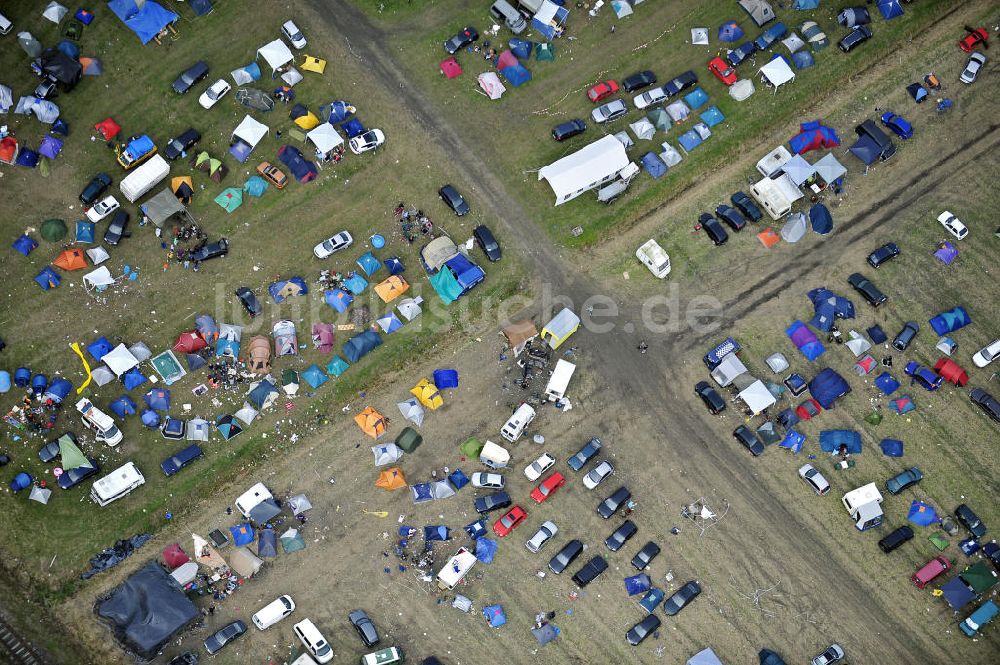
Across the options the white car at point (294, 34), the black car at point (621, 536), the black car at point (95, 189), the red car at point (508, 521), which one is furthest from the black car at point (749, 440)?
the black car at point (95, 189)

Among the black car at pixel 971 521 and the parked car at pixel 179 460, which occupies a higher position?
the black car at pixel 971 521

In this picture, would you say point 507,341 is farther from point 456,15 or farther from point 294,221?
point 456,15

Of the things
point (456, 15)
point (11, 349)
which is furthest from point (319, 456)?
point (456, 15)

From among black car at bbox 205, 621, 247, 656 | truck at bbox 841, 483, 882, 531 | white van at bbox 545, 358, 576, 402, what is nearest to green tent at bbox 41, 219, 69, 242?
black car at bbox 205, 621, 247, 656

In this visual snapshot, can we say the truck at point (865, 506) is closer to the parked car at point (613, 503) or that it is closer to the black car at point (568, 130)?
the parked car at point (613, 503)

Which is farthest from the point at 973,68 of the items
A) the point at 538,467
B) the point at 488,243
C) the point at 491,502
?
the point at 491,502

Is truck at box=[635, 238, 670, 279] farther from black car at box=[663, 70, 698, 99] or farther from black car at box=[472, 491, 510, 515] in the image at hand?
black car at box=[472, 491, 510, 515]
